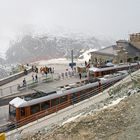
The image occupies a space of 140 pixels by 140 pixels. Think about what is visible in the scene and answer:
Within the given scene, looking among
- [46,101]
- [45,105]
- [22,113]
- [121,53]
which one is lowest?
[22,113]

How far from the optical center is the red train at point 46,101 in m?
26.1

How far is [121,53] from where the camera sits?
46531 millimetres

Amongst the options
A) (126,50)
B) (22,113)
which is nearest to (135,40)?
(126,50)

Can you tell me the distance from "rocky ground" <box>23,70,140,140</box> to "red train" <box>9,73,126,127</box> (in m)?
6.35

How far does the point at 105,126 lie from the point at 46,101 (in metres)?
9.88

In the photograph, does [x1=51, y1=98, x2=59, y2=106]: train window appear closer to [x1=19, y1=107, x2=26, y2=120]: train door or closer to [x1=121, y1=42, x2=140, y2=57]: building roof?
[x1=19, y1=107, x2=26, y2=120]: train door

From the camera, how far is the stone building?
4619cm

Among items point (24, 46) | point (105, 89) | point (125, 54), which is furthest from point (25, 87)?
point (24, 46)

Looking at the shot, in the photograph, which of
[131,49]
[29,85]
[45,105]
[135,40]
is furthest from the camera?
[135,40]

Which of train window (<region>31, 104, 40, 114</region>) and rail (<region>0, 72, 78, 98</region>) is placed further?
rail (<region>0, 72, 78, 98</region>)

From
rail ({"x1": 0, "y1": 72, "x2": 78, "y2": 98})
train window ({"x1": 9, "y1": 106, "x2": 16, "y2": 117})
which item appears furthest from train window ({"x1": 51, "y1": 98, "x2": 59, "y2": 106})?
rail ({"x1": 0, "y1": 72, "x2": 78, "y2": 98})

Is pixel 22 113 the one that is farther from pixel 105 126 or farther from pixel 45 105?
pixel 105 126

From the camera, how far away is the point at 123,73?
34750mm

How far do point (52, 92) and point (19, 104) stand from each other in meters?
2.94
